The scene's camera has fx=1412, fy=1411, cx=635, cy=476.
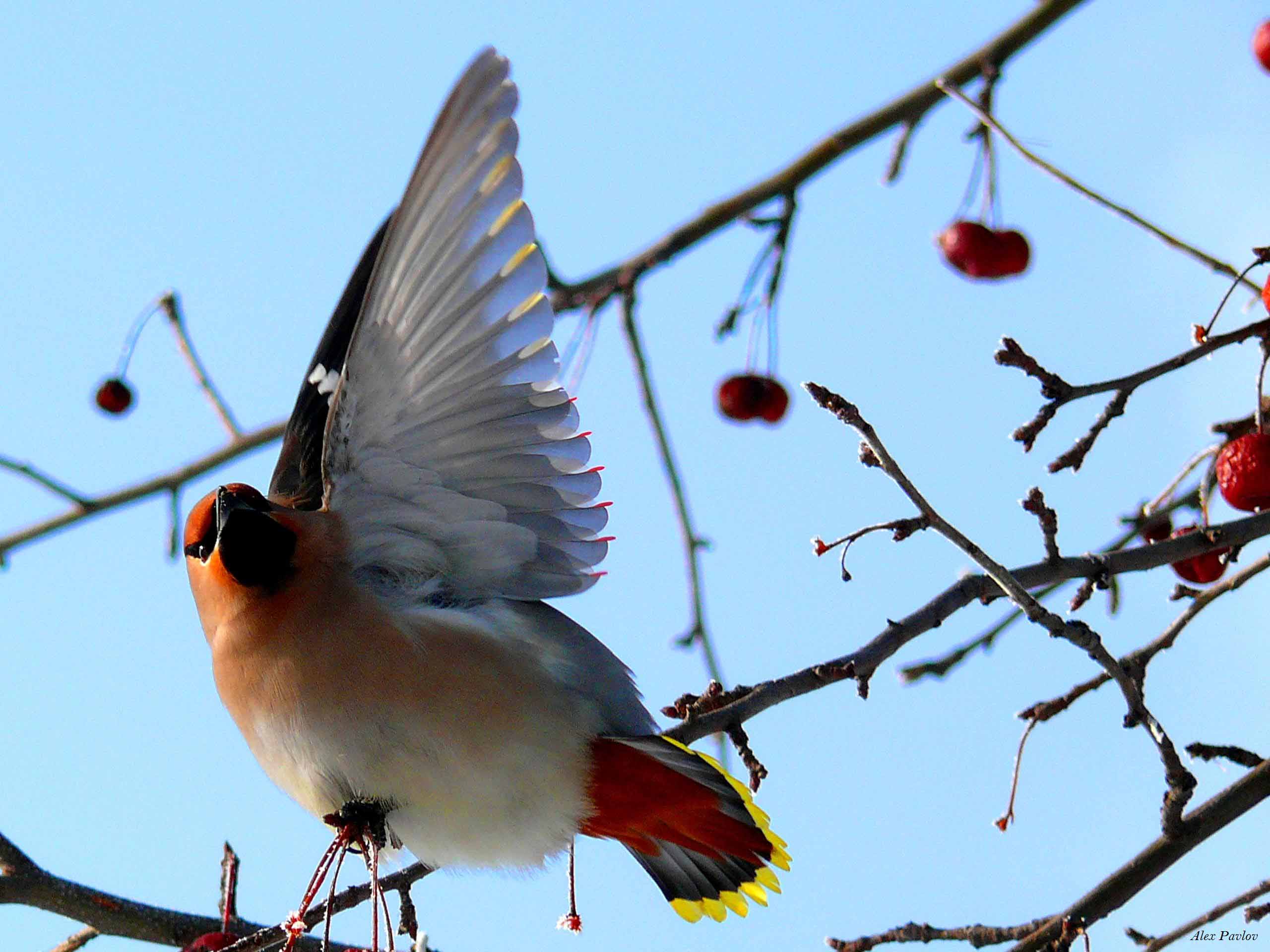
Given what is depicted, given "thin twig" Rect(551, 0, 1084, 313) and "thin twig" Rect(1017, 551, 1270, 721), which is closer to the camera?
"thin twig" Rect(1017, 551, 1270, 721)

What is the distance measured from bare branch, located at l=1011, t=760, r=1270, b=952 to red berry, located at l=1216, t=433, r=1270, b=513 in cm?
60

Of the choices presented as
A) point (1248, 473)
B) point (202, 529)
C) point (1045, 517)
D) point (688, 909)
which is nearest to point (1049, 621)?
point (1045, 517)

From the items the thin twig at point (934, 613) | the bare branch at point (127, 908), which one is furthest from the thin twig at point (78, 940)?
the thin twig at point (934, 613)

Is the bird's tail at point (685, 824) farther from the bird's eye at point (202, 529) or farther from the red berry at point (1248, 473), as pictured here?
the red berry at point (1248, 473)

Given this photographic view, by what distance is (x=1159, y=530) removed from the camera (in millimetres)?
2893

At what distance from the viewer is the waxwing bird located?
2.35 meters

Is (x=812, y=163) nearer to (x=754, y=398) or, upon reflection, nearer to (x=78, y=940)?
(x=754, y=398)

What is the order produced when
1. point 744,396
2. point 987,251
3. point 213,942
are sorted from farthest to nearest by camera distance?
point 744,396, point 987,251, point 213,942

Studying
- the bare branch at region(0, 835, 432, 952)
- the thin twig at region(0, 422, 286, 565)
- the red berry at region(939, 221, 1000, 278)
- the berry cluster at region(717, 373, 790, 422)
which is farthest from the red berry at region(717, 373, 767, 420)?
the bare branch at region(0, 835, 432, 952)

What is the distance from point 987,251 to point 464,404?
71.9 inches

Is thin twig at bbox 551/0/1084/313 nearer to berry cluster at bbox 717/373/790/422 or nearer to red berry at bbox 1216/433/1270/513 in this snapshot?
berry cluster at bbox 717/373/790/422

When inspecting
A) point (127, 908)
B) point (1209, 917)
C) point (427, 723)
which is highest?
point (427, 723)

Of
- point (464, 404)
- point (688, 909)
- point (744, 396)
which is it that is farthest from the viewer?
point (744, 396)

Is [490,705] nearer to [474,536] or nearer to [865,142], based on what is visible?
[474,536]
